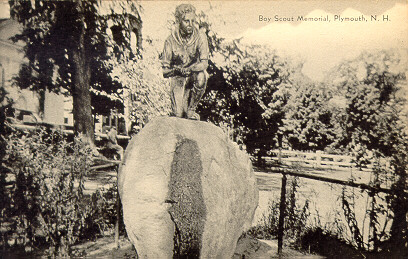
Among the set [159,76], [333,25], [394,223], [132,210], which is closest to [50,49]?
[159,76]

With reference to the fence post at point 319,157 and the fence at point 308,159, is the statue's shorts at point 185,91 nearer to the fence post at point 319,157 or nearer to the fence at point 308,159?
the fence at point 308,159

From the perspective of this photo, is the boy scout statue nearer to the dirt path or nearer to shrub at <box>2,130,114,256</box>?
shrub at <box>2,130,114,256</box>

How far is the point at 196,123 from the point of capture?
3.19m

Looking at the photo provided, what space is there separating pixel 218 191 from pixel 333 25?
3.06 meters

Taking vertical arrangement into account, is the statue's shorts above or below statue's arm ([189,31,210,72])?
below

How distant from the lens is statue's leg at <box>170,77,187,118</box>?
3523 mm

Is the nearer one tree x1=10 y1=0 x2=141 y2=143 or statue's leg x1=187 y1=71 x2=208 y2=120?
statue's leg x1=187 y1=71 x2=208 y2=120

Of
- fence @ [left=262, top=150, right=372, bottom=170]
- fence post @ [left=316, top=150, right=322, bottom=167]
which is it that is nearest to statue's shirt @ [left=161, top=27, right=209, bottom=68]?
fence @ [left=262, top=150, right=372, bottom=170]

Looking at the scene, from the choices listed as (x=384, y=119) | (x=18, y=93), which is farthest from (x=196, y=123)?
(x=18, y=93)

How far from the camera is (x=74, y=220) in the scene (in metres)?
3.58

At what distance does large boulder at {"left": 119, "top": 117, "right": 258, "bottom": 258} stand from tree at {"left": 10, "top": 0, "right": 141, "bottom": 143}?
273cm

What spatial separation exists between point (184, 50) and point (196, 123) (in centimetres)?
88

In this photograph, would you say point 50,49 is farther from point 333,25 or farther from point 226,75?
point 333,25

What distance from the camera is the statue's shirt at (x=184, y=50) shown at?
11.3ft
